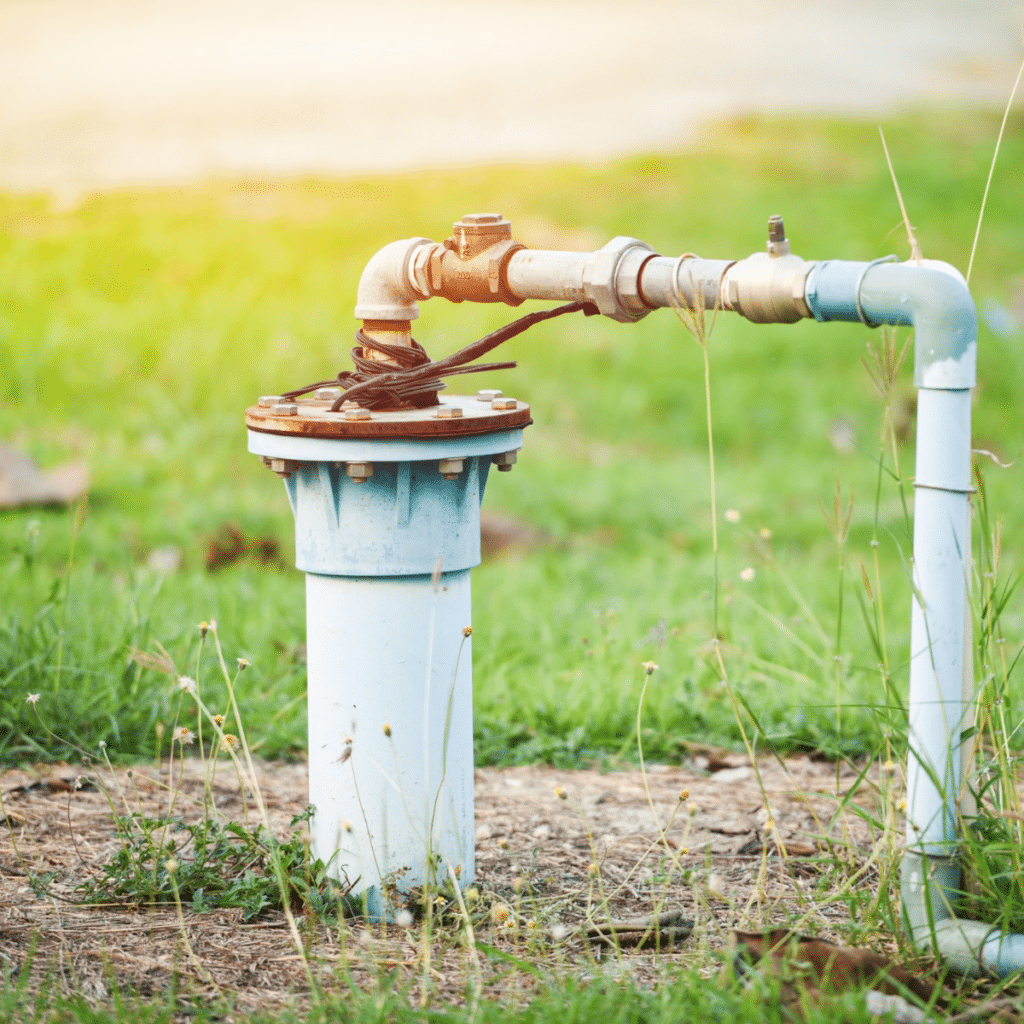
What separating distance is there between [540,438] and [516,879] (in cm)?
493

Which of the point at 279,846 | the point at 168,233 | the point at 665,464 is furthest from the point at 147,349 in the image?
the point at 279,846

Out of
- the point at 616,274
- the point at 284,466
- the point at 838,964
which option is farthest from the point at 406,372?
the point at 838,964

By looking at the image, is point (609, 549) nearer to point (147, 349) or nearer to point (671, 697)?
point (671, 697)

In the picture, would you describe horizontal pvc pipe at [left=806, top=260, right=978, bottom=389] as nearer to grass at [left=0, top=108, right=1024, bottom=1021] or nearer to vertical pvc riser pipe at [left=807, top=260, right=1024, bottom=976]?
vertical pvc riser pipe at [left=807, top=260, right=1024, bottom=976]

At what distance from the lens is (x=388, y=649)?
208 centimetres

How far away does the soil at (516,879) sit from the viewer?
1.95 meters

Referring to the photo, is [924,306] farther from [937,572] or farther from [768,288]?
[937,572]

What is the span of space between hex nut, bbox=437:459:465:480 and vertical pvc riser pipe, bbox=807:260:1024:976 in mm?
636

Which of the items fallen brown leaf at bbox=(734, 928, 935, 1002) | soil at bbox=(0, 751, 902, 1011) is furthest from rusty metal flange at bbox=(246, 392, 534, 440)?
fallen brown leaf at bbox=(734, 928, 935, 1002)

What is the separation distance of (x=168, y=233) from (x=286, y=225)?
Result: 86cm

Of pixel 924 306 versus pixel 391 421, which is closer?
pixel 924 306

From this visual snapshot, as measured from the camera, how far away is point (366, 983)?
1.91 m

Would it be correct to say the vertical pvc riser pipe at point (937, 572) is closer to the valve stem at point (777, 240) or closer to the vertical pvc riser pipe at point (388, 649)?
the valve stem at point (777, 240)

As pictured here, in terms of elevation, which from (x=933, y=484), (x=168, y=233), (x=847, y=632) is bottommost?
(x=847, y=632)
